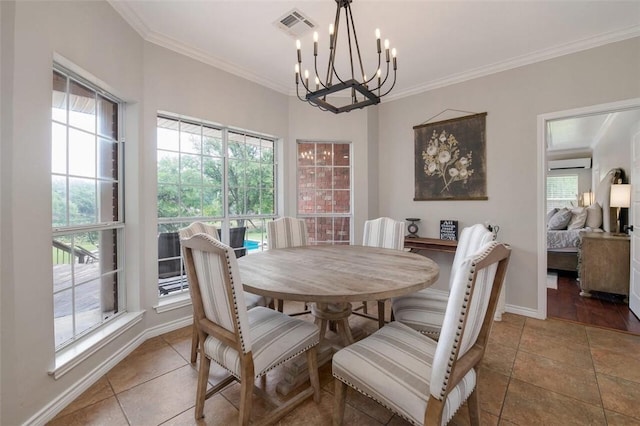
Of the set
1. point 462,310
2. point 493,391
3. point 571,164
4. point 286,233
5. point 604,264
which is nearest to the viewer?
point 462,310

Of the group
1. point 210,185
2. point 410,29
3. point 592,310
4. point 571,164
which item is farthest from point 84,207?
point 571,164

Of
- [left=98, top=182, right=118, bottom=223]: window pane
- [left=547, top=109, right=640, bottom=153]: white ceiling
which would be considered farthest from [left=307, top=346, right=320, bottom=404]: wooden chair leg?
[left=547, top=109, right=640, bottom=153]: white ceiling

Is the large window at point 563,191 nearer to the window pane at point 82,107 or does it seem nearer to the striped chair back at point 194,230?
the striped chair back at point 194,230

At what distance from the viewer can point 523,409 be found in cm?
156

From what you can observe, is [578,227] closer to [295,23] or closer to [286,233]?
[286,233]

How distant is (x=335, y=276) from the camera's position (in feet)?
5.18

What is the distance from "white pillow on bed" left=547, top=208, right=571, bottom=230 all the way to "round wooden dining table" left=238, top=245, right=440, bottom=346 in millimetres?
4876

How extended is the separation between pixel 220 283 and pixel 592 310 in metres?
4.01

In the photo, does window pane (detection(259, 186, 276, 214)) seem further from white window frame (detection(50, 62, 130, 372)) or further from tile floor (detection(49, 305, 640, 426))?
tile floor (detection(49, 305, 640, 426))

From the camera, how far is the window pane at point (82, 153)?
186 cm

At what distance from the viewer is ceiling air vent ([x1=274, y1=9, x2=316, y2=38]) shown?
2176 mm

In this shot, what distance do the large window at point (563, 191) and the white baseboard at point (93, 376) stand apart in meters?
9.05

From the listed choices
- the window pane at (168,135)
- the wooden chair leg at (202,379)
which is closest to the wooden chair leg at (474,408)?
the wooden chair leg at (202,379)

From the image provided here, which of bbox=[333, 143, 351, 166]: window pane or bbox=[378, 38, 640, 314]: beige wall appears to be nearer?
bbox=[378, 38, 640, 314]: beige wall
